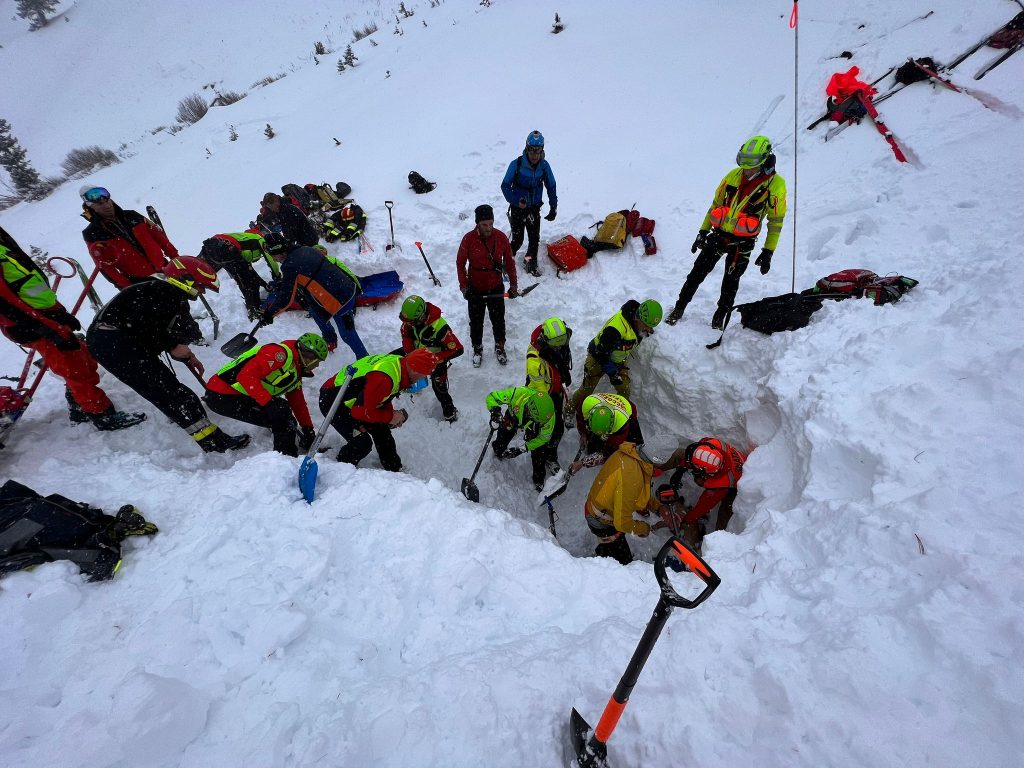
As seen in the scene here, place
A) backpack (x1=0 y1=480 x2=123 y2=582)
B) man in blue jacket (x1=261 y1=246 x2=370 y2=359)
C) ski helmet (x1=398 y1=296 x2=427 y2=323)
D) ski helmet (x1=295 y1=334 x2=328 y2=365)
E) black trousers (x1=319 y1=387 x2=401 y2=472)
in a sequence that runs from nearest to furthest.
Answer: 1. backpack (x1=0 y1=480 x2=123 y2=582)
2. ski helmet (x1=295 y1=334 x2=328 y2=365)
3. black trousers (x1=319 y1=387 x2=401 y2=472)
4. ski helmet (x1=398 y1=296 x2=427 y2=323)
5. man in blue jacket (x1=261 y1=246 x2=370 y2=359)

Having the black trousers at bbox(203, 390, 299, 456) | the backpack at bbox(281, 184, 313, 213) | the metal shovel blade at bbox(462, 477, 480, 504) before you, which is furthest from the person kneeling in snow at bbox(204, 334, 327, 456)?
the backpack at bbox(281, 184, 313, 213)

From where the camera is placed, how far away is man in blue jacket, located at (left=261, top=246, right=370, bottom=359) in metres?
5.29

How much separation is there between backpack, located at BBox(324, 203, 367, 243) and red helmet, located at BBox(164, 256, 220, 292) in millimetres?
2005

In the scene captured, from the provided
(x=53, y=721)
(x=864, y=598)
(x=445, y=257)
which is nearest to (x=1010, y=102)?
(x=864, y=598)

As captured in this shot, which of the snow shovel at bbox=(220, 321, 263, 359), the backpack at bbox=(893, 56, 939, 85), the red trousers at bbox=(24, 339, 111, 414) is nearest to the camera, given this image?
the red trousers at bbox=(24, 339, 111, 414)

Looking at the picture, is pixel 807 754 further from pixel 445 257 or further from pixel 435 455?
pixel 445 257

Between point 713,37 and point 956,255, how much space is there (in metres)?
8.74

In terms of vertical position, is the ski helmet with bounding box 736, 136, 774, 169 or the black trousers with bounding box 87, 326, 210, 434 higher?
the ski helmet with bounding box 736, 136, 774, 169

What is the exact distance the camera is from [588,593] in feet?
9.66

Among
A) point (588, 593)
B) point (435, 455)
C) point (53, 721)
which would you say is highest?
point (53, 721)

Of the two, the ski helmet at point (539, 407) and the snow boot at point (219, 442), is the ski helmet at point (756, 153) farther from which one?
the snow boot at point (219, 442)

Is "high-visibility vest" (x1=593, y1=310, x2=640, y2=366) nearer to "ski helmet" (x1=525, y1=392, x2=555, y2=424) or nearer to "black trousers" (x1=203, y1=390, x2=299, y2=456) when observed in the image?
"ski helmet" (x1=525, y1=392, x2=555, y2=424)

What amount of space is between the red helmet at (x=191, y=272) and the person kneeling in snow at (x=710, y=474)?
585 centimetres

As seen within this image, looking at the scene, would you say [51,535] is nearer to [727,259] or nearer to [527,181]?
[527,181]
